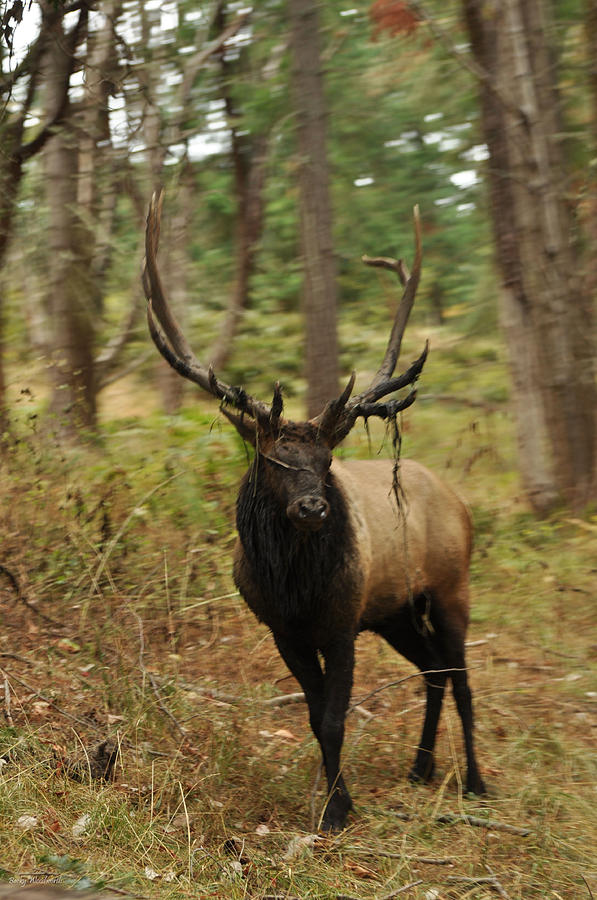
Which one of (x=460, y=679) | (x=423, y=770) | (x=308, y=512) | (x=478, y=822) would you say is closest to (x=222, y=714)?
(x=423, y=770)

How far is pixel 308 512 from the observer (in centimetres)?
518

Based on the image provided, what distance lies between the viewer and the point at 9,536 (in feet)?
28.7

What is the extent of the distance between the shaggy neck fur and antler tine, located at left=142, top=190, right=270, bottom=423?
1.43 ft

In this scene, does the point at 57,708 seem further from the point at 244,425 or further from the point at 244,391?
the point at 244,391

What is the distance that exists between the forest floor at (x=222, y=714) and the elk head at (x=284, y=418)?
4.66 feet

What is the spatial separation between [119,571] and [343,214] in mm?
10338

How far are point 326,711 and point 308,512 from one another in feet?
4.28

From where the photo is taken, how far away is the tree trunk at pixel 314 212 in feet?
30.9

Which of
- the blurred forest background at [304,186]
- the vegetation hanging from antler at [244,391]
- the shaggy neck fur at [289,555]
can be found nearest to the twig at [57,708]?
the shaggy neck fur at [289,555]

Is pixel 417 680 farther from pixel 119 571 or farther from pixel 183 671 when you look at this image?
pixel 119 571

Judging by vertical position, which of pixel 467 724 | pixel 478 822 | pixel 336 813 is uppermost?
pixel 336 813

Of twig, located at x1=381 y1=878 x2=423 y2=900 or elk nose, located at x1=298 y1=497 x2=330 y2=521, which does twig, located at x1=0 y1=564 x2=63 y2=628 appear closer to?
elk nose, located at x1=298 y1=497 x2=330 y2=521

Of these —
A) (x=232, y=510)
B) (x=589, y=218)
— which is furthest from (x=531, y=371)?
(x=232, y=510)

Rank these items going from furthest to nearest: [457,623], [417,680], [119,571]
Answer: [119,571], [417,680], [457,623]
